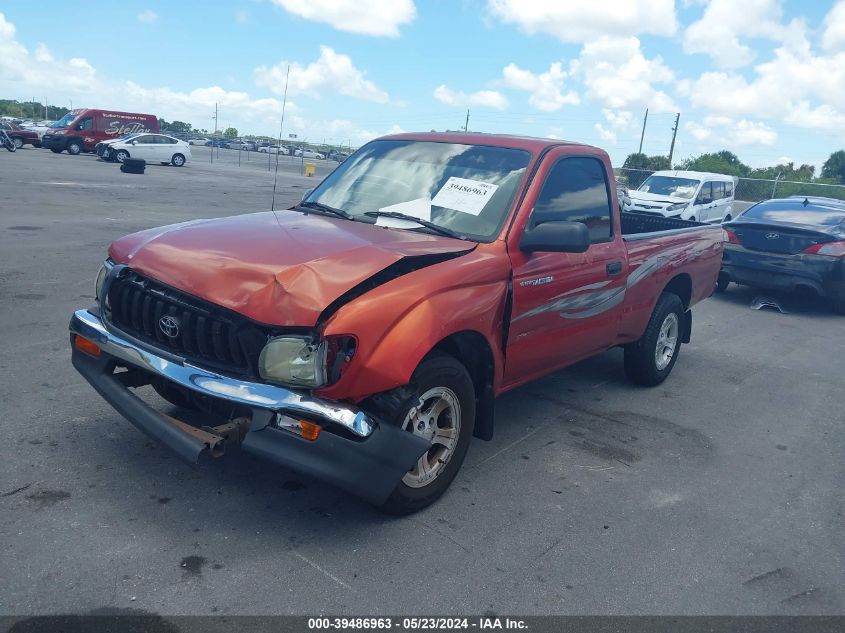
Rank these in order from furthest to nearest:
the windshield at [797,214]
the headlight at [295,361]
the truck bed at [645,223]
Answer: the windshield at [797,214]
the truck bed at [645,223]
the headlight at [295,361]

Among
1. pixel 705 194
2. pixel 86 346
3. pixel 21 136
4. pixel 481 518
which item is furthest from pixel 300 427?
pixel 21 136

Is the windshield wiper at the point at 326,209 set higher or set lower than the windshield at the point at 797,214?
lower

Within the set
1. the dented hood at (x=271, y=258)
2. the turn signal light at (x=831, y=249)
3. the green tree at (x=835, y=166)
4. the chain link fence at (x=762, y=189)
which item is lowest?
the dented hood at (x=271, y=258)

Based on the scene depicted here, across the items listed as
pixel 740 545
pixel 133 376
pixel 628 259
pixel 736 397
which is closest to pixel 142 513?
pixel 133 376

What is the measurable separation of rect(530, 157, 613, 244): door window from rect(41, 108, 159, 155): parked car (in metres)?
38.0

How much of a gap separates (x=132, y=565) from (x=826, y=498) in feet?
12.6

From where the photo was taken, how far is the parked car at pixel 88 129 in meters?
37.4

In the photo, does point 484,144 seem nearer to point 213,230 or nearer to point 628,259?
point 628,259

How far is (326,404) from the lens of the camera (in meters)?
3.20

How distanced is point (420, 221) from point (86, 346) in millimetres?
1966

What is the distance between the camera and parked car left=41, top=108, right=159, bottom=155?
3738 cm

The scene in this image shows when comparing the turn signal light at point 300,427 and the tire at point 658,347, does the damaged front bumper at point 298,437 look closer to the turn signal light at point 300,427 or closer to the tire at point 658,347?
the turn signal light at point 300,427

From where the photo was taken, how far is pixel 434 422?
3.74m

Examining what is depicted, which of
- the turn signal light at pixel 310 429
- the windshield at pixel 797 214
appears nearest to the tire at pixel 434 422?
the turn signal light at pixel 310 429
